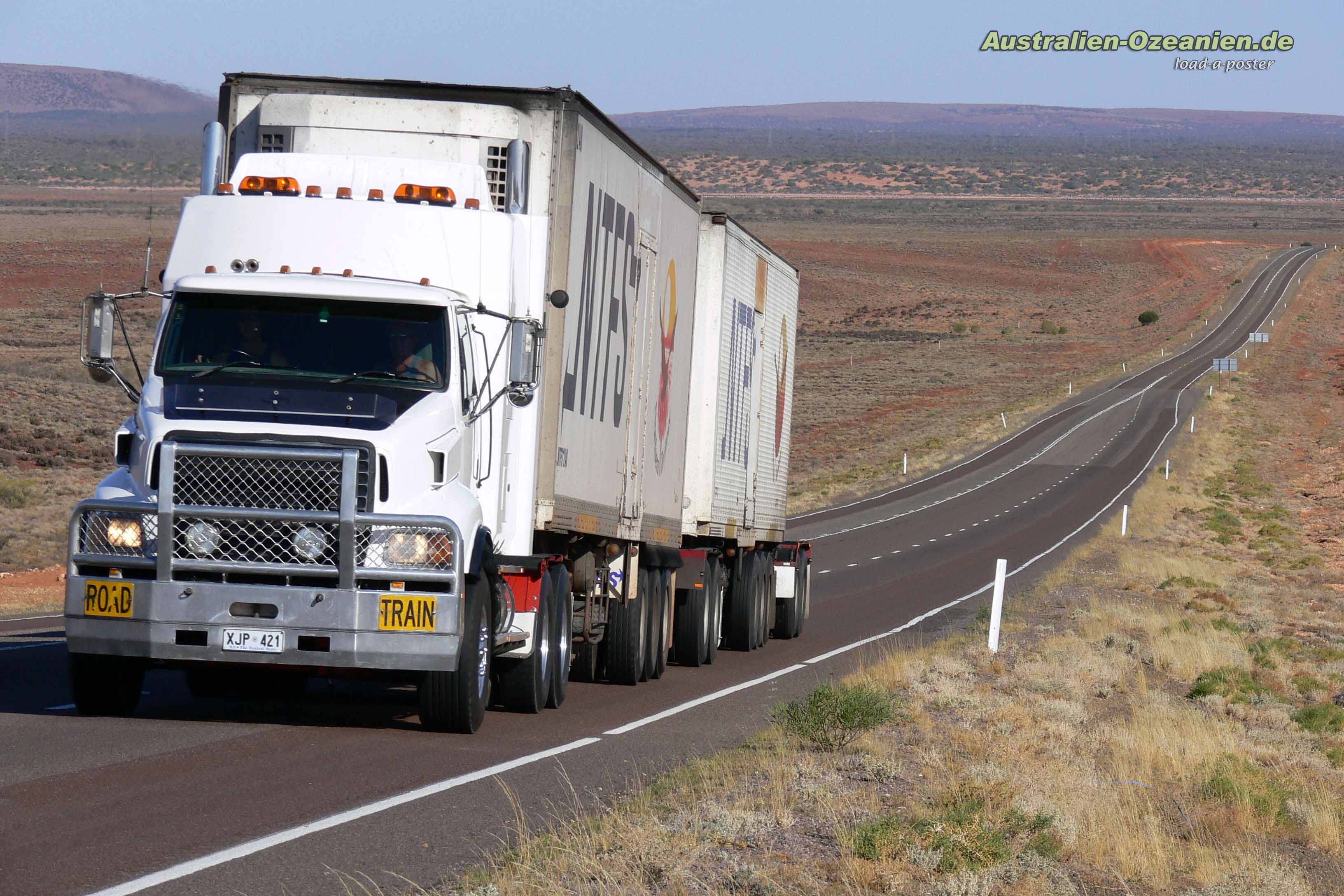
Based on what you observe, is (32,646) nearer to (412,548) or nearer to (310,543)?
(310,543)

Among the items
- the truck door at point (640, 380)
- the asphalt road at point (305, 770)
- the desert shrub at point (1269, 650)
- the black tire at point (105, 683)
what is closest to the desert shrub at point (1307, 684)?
the desert shrub at point (1269, 650)

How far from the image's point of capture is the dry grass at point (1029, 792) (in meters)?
7.06

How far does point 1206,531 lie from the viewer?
173 ft

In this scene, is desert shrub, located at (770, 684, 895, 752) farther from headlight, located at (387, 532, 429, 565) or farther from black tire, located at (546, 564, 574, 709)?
headlight, located at (387, 532, 429, 565)

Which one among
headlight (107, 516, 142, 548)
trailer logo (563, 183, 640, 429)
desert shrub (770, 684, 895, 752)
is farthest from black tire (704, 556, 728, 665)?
headlight (107, 516, 142, 548)

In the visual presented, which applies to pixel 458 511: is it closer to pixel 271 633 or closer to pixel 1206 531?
pixel 271 633

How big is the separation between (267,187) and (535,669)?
13.5ft

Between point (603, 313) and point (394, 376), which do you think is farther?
point (603, 313)

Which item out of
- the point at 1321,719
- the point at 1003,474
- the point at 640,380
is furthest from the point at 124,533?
the point at 1003,474

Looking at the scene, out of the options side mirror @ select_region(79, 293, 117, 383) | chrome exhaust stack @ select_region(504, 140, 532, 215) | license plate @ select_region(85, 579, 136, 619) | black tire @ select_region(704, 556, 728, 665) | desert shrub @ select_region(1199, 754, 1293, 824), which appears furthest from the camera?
black tire @ select_region(704, 556, 728, 665)

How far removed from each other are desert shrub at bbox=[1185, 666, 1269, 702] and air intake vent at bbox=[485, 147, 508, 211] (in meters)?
9.03

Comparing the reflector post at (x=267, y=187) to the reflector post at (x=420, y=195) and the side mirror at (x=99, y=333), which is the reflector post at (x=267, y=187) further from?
the side mirror at (x=99, y=333)

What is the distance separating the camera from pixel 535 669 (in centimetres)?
1250

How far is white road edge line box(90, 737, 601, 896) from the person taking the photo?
658cm
